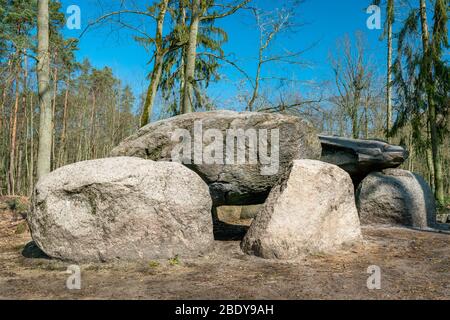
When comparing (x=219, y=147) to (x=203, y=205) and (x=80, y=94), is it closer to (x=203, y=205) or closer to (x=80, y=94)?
(x=203, y=205)

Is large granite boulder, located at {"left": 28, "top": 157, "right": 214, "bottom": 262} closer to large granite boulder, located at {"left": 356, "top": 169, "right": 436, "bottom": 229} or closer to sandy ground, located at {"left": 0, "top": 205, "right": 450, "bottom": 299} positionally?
sandy ground, located at {"left": 0, "top": 205, "right": 450, "bottom": 299}

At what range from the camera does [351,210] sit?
6160 millimetres

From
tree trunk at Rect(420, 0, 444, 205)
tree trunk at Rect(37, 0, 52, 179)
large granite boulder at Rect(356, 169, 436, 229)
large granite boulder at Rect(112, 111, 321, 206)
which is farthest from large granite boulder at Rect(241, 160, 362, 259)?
tree trunk at Rect(420, 0, 444, 205)

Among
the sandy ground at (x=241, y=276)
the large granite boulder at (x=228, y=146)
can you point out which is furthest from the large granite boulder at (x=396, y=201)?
the large granite boulder at (x=228, y=146)

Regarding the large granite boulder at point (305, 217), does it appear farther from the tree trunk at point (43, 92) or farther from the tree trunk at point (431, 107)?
the tree trunk at point (431, 107)

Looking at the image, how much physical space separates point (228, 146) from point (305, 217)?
5.46 ft

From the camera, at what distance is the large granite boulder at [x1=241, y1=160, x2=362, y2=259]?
209 inches

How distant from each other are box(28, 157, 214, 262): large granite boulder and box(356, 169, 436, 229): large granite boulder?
466 centimetres

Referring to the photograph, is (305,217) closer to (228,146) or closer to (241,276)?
(241,276)

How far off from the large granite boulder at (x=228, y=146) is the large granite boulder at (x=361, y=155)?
109 inches

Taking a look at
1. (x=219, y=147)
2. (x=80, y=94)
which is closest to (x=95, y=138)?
(x=80, y=94)

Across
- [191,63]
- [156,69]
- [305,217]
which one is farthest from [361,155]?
[156,69]

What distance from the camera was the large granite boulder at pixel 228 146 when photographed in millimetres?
6152

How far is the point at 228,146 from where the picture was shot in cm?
615
